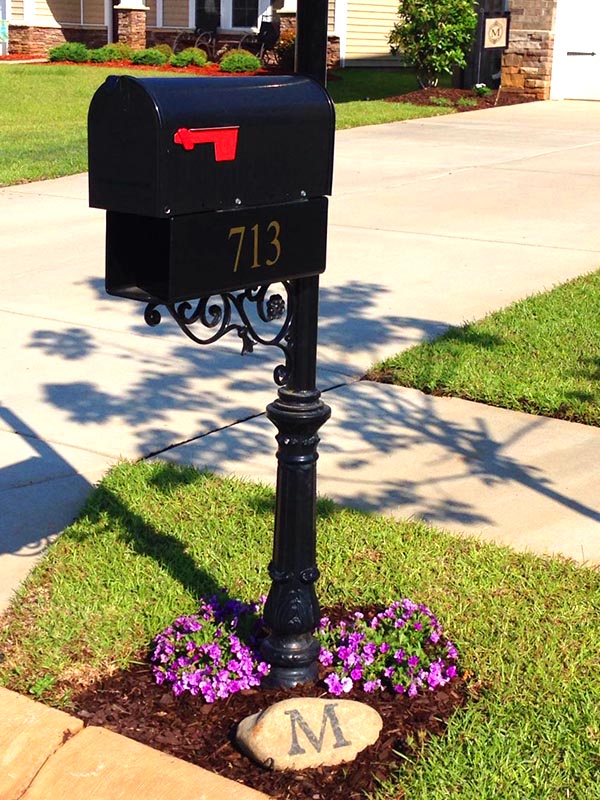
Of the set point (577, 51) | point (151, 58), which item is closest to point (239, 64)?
point (151, 58)

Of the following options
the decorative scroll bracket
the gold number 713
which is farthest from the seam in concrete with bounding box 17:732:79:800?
the gold number 713

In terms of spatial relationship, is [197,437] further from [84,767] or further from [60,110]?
[60,110]

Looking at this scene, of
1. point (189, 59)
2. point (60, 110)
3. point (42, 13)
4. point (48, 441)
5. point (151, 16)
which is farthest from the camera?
point (42, 13)

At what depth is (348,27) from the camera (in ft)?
97.5

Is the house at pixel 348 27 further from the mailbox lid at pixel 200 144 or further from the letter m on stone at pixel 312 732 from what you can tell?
the letter m on stone at pixel 312 732

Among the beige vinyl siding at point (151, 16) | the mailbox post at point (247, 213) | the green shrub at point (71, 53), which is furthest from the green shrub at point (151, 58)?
the mailbox post at point (247, 213)

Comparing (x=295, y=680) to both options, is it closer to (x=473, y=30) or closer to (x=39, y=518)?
(x=39, y=518)

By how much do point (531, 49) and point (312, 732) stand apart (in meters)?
19.3

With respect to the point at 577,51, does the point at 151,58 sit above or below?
below

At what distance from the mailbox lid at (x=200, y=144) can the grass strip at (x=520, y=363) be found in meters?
3.05

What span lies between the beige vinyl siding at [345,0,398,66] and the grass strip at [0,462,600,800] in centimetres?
2657

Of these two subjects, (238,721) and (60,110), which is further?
(60,110)

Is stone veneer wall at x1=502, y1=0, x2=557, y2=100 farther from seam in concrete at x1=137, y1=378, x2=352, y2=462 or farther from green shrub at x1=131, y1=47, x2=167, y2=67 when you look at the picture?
seam in concrete at x1=137, y1=378, x2=352, y2=462

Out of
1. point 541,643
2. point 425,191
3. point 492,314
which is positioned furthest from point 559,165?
point 541,643
